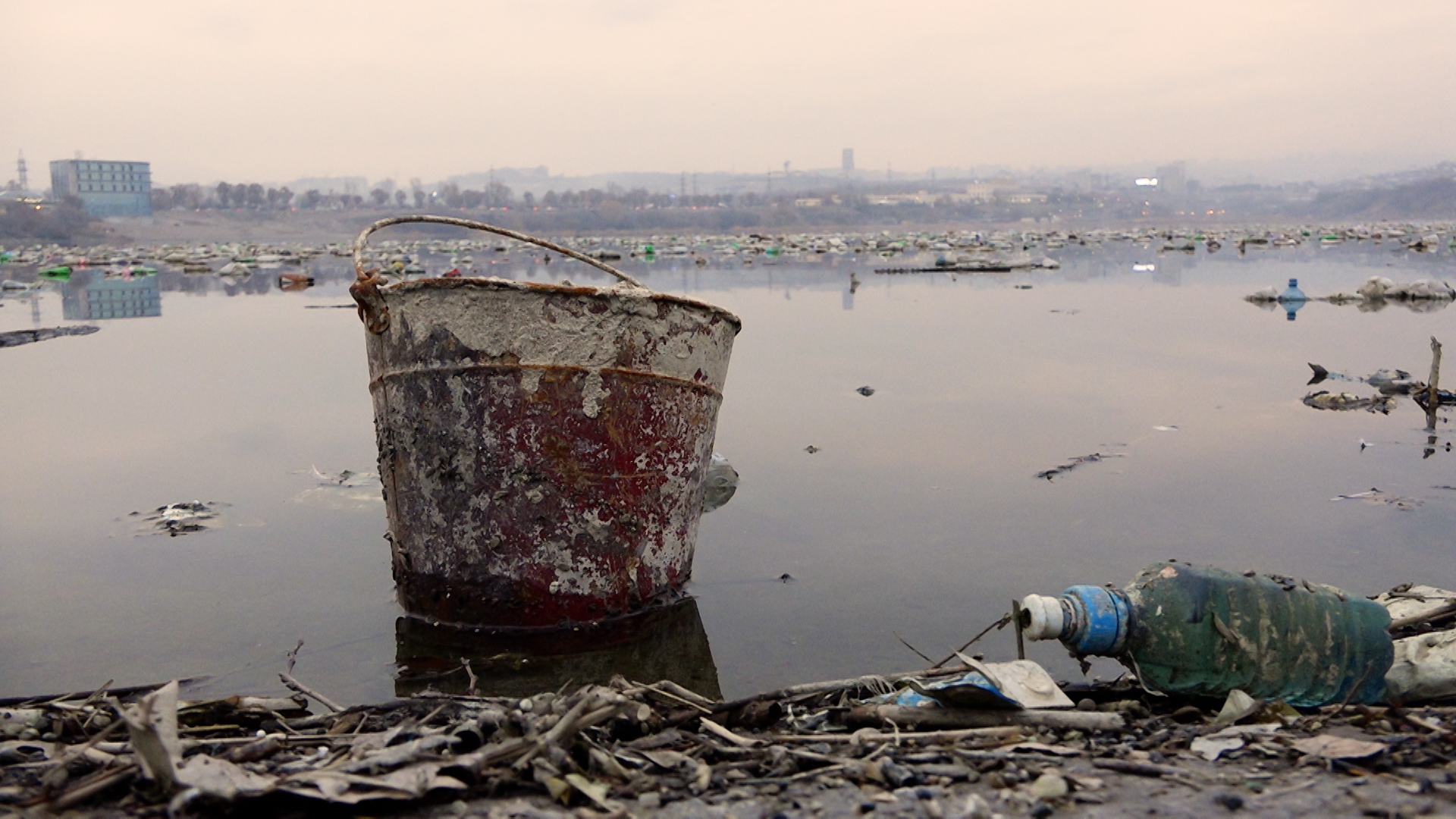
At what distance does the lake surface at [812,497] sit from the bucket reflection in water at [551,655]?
0.03 metres

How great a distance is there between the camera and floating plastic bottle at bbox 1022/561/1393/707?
126 inches

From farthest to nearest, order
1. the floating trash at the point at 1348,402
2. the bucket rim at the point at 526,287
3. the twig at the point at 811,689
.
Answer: the floating trash at the point at 1348,402, the bucket rim at the point at 526,287, the twig at the point at 811,689

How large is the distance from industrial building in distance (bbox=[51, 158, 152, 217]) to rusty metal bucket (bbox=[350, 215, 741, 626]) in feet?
324

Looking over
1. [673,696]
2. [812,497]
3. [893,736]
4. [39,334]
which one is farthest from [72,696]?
→ [39,334]

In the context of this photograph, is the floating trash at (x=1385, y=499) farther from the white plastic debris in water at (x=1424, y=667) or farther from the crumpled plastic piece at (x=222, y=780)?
the crumpled plastic piece at (x=222, y=780)

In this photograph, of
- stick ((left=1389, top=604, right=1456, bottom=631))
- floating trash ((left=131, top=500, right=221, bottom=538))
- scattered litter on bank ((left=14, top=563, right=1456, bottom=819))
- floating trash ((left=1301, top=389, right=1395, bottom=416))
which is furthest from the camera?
floating trash ((left=1301, top=389, right=1395, bottom=416))

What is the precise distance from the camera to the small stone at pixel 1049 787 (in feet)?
7.69

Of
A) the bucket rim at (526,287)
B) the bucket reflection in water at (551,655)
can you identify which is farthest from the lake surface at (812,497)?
the bucket rim at (526,287)

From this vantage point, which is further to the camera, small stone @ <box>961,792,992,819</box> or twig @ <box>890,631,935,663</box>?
twig @ <box>890,631,935,663</box>

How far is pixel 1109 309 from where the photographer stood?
17.2 meters

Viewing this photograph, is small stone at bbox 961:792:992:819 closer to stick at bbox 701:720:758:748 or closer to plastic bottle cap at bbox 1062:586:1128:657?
stick at bbox 701:720:758:748

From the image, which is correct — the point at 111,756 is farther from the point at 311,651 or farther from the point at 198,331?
the point at 198,331

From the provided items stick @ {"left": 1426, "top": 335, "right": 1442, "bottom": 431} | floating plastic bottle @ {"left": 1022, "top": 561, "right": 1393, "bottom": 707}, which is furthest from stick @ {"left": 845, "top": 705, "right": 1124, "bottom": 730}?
stick @ {"left": 1426, "top": 335, "right": 1442, "bottom": 431}

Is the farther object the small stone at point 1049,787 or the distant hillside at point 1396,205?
the distant hillside at point 1396,205
